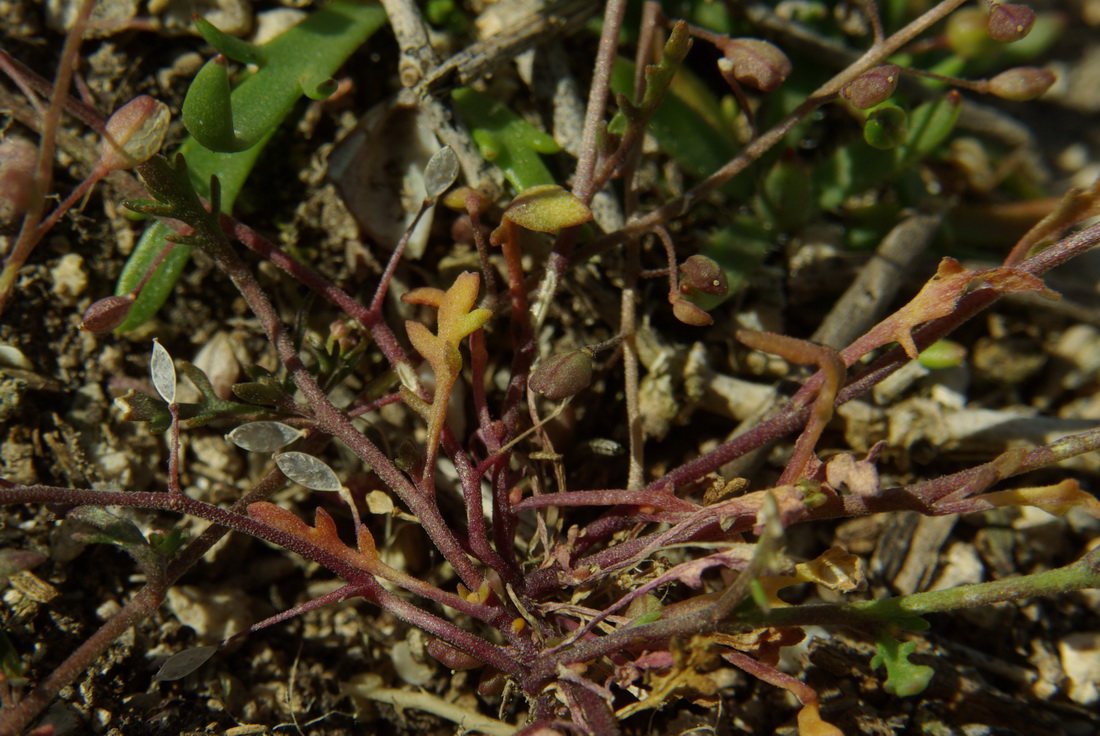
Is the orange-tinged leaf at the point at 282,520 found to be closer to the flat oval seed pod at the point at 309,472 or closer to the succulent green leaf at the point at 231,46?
the flat oval seed pod at the point at 309,472

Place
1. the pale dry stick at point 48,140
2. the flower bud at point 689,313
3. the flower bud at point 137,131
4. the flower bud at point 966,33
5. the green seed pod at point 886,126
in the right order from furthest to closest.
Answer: the flower bud at point 966,33 → the green seed pod at point 886,126 → the flower bud at point 689,313 → the flower bud at point 137,131 → the pale dry stick at point 48,140

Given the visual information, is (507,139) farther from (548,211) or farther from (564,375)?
(564,375)

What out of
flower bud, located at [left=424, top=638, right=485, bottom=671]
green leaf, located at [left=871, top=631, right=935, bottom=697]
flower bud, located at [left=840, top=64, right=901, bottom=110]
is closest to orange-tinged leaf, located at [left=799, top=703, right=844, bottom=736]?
green leaf, located at [left=871, top=631, right=935, bottom=697]

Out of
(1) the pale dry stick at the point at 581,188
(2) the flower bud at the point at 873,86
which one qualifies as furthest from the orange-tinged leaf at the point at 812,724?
(2) the flower bud at the point at 873,86

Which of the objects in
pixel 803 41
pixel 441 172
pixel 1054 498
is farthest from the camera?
pixel 803 41

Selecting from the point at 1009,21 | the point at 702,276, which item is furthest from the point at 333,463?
the point at 1009,21

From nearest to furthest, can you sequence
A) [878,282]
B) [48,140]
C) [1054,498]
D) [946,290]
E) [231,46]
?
[48,140]
[1054,498]
[946,290]
[231,46]
[878,282]

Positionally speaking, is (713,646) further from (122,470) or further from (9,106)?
(9,106)
